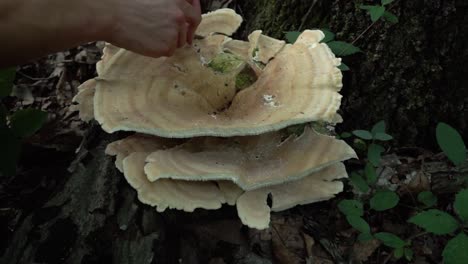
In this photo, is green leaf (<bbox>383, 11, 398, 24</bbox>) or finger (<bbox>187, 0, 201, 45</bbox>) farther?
green leaf (<bbox>383, 11, 398, 24</bbox>)

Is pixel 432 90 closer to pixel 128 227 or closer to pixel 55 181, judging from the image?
pixel 128 227

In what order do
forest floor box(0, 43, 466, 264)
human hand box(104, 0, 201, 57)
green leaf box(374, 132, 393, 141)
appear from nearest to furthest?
human hand box(104, 0, 201, 57), forest floor box(0, 43, 466, 264), green leaf box(374, 132, 393, 141)

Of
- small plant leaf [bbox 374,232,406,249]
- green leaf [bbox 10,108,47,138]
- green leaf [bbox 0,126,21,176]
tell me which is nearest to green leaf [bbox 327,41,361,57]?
small plant leaf [bbox 374,232,406,249]

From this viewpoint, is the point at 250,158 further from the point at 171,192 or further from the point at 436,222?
the point at 436,222

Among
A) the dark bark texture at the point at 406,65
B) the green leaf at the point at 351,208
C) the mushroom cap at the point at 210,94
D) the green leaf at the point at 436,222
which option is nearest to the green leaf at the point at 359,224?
the green leaf at the point at 351,208

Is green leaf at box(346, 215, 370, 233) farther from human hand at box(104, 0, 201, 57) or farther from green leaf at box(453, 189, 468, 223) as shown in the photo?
human hand at box(104, 0, 201, 57)

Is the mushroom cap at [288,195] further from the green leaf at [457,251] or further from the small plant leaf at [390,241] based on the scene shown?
the green leaf at [457,251]

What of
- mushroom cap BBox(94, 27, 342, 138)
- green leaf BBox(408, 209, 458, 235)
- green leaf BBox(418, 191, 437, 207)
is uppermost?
mushroom cap BBox(94, 27, 342, 138)

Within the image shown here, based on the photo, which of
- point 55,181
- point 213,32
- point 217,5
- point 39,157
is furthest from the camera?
point 217,5

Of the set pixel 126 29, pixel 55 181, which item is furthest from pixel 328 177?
pixel 55 181
